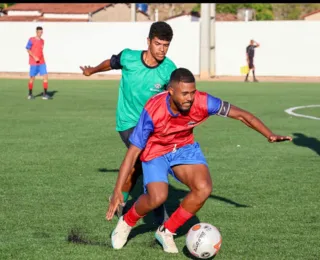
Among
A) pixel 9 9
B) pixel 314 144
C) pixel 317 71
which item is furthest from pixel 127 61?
pixel 9 9

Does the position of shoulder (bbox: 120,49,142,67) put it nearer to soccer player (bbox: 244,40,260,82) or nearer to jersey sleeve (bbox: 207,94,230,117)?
jersey sleeve (bbox: 207,94,230,117)

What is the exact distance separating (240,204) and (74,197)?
192 cm

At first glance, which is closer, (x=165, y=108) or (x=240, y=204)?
(x=165, y=108)

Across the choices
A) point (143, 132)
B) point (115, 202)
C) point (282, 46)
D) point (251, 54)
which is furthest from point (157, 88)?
point (282, 46)

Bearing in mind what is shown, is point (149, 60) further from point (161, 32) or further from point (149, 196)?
point (149, 196)

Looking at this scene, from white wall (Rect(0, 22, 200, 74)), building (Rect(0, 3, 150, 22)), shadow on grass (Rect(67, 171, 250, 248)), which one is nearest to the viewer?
shadow on grass (Rect(67, 171, 250, 248))

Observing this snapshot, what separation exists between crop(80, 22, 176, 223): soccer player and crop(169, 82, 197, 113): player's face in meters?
0.99

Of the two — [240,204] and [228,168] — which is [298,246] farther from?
[228,168]

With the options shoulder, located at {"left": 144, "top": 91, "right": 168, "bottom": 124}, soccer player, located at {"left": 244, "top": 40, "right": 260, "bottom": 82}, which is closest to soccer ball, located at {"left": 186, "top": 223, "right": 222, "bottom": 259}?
shoulder, located at {"left": 144, "top": 91, "right": 168, "bottom": 124}

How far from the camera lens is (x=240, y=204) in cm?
917

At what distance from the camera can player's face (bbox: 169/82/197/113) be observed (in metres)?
6.80

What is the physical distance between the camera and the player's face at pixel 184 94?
22.3ft

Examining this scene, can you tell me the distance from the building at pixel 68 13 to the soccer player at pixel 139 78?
195 feet

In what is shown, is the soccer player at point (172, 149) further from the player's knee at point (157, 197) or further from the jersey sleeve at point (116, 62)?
the jersey sleeve at point (116, 62)
